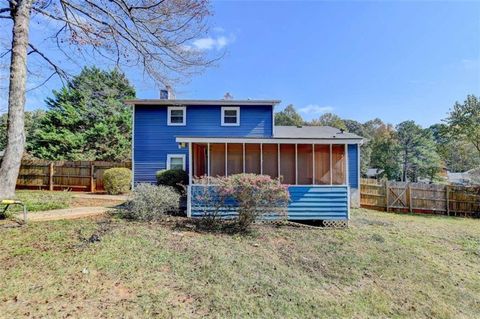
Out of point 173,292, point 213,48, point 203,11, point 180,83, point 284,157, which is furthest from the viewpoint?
point 284,157

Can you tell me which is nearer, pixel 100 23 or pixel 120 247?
pixel 120 247

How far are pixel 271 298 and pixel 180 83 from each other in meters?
7.09

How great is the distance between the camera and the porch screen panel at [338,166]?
8.75 m

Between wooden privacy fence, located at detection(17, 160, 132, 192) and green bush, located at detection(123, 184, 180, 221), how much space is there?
10.0 m

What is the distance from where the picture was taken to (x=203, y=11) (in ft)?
24.2

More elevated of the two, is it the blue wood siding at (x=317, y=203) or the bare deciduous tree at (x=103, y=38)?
the bare deciduous tree at (x=103, y=38)

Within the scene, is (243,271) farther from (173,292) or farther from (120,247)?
(120,247)

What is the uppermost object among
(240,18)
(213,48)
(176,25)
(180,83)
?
(240,18)

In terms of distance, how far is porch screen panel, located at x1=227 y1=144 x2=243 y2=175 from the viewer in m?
9.39

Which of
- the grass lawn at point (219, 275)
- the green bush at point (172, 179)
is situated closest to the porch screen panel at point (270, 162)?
the grass lawn at point (219, 275)

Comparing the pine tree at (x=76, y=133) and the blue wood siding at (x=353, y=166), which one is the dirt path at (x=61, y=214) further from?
the pine tree at (x=76, y=133)

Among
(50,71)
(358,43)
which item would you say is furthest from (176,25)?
(358,43)

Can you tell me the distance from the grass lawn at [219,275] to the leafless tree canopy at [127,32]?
5.18 m

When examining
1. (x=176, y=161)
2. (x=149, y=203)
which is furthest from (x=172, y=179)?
(x=176, y=161)
